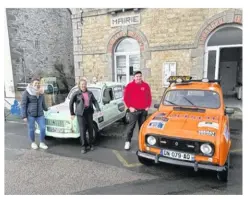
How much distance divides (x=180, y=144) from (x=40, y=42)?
13.8m

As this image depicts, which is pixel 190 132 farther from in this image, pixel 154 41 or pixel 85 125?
pixel 154 41

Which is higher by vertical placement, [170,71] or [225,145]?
[170,71]

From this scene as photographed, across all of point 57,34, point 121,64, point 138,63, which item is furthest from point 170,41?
point 57,34

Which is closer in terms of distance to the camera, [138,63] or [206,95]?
[206,95]

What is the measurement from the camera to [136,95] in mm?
5035

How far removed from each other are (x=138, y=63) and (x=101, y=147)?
607 centimetres

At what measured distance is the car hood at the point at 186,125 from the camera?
3.42 m

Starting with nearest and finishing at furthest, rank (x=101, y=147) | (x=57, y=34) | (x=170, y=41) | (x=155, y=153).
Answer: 1. (x=155, y=153)
2. (x=101, y=147)
3. (x=170, y=41)
4. (x=57, y=34)

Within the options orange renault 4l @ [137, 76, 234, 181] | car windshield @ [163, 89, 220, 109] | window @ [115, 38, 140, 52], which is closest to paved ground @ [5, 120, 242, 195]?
orange renault 4l @ [137, 76, 234, 181]

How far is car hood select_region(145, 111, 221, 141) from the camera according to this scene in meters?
3.42

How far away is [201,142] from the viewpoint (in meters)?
3.35

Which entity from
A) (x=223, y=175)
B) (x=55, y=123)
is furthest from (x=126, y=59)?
(x=223, y=175)

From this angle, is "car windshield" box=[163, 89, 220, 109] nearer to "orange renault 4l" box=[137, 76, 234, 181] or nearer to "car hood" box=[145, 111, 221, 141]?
"orange renault 4l" box=[137, 76, 234, 181]

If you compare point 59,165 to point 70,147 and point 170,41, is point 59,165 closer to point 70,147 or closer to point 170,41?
point 70,147
